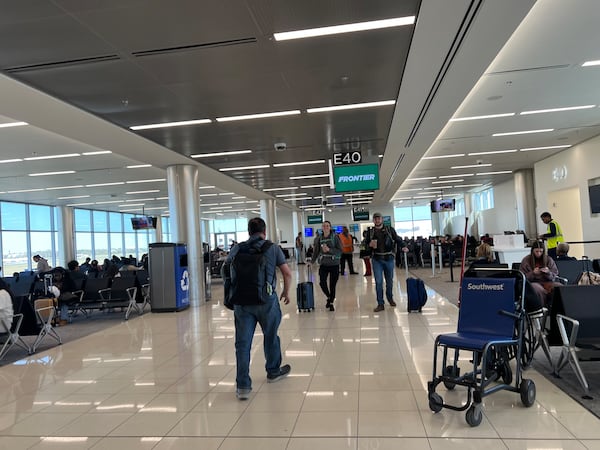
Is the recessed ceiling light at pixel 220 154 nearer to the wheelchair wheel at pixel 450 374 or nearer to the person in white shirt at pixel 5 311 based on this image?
the person in white shirt at pixel 5 311

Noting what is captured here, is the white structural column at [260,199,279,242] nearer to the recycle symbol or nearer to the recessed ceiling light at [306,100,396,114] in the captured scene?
the recycle symbol

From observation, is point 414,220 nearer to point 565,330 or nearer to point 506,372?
point 565,330

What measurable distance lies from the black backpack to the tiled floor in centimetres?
85

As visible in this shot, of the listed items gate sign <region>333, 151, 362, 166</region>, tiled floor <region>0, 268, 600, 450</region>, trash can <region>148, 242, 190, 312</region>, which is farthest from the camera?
gate sign <region>333, 151, 362, 166</region>

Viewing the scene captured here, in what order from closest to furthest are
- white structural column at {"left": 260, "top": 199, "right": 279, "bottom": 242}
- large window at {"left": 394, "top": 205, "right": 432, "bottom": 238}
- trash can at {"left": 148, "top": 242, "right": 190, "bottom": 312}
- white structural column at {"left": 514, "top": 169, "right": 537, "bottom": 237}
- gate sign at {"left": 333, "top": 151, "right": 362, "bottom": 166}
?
trash can at {"left": 148, "top": 242, "right": 190, "bottom": 312}, gate sign at {"left": 333, "top": 151, "right": 362, "bottom": 166}, white structural column at {"left": 514, "top": 169, "right": 537, "bottom": 237}, white structural column at {"left": 260, "top": 199, "right": 279, "bottom": 242}, large window at {"left": 394, "top": 205, "right": 432, "bottom": 238}

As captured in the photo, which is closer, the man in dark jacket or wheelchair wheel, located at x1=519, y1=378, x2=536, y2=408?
wheelchair wheel, located at x1=519, y1=378, x2=536, y2=408

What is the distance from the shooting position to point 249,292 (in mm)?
3811

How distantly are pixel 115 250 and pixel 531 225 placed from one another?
2391 cm

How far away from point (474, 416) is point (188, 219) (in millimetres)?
8565

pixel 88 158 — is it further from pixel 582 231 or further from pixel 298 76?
pixel 582 231

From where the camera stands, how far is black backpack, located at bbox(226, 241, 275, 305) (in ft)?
12.5

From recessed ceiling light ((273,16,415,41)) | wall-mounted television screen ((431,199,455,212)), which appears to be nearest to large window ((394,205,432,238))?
wall-mounted television screen ((431,199,455,212))

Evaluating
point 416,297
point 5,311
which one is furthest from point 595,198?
point 5,311

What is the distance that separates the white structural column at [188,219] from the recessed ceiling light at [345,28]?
6.58m
